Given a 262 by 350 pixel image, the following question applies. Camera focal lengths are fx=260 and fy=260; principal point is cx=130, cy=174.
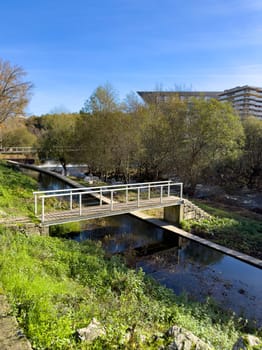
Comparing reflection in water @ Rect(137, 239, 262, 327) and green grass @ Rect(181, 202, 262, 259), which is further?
green grass @ Rect(181, 202, 262, 259)

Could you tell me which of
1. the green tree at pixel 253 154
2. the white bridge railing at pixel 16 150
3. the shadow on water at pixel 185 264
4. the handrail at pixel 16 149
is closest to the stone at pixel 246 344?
the shadow on water at pixel 185 264

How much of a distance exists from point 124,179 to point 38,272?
53.2 feet

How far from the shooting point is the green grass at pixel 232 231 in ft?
28.1

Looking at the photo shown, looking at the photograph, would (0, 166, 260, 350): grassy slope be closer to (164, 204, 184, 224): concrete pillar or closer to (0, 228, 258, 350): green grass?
(0, 228, 258, 350): green grass

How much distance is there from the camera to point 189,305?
4.79 meters

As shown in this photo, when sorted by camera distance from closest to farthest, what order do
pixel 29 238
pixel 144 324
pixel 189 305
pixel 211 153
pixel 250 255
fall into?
1. pixel 144 324
2. pixel 189 305
3. pixel 29 238
4. pixel 250 255
5. pixel 211 153

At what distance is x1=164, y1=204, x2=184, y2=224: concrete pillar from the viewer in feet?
33.9

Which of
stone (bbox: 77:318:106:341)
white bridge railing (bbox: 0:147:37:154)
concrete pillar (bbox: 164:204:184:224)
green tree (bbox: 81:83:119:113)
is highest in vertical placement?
green tree (bbox: 81:83:119:113)

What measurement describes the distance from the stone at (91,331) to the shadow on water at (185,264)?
3.48 meters

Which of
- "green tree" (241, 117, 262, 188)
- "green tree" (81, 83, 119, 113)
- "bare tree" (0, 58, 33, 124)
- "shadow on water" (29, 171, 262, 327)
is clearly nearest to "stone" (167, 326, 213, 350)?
"shadow on water" (29, 171, 262, 327)

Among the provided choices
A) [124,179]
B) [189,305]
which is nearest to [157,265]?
[189,305]

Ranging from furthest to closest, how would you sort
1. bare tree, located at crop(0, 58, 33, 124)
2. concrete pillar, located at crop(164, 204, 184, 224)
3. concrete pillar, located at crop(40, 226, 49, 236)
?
bare tree, located at crop(0, 58, 33, 124)
concrete pillar, located at crop(164, 204, 184, 224)
concrete pillar, located at crop(40, 226, 49, 236)

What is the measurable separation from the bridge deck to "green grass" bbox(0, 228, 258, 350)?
3.73 ft

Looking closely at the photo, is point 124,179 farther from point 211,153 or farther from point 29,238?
point 29,238
